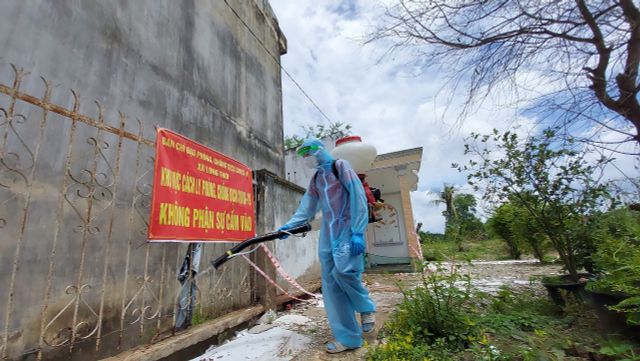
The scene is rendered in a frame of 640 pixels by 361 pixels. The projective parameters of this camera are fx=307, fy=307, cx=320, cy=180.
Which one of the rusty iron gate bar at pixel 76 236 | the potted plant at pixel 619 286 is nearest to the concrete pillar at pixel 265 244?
the rusty iron gate bar at pixel 76 236

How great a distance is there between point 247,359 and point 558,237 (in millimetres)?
4002

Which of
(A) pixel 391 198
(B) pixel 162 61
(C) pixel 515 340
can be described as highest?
(B) pixel 162 61

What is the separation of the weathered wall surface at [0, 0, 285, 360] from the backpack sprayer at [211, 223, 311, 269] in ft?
1.81

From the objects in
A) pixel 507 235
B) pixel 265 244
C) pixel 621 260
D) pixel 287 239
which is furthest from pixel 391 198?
pixel 621 260

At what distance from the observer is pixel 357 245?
2.45 metres

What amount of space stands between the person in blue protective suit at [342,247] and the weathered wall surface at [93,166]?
4.63 ft

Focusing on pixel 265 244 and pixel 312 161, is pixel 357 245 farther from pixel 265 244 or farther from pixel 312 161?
pixel 265 244

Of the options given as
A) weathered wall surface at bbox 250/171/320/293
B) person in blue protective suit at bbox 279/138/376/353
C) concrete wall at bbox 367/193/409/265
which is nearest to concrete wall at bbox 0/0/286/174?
weathered wall surface at bbox 250/171/320/293

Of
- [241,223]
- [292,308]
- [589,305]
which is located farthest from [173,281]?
[589,305]

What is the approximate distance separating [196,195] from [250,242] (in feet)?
2.53

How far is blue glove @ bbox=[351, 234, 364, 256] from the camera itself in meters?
2.45

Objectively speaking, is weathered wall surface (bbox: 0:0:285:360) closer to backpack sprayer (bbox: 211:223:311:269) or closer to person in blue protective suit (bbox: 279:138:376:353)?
backpack sprayer (bbox: 211:223:311:269)

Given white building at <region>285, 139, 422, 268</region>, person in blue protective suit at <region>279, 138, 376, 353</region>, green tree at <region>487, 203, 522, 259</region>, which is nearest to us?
person in blue protective suit at <region>279, 138, 376, 353</region>

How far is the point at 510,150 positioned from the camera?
4031 mm
